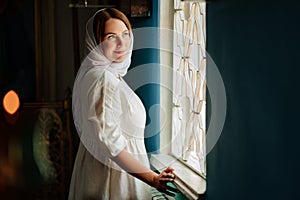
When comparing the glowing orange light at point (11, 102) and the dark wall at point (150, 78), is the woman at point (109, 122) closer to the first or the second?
the dark wall at point (150, 78)

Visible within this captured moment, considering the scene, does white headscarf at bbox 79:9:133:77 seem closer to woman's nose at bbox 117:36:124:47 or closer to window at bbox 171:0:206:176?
woman's nose at bbox 117:36:124:47

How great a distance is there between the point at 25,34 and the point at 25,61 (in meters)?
0.10

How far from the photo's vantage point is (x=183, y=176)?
1639 millimetres

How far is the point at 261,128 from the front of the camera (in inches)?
41.9

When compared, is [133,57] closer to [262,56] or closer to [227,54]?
[227,54]

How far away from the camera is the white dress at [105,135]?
5.33 ft

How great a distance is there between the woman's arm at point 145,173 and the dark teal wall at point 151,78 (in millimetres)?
95

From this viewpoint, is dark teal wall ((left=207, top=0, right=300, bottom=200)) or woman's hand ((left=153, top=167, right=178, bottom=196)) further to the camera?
woman's hand ((left=153, top=167, right=178, bottom=196))

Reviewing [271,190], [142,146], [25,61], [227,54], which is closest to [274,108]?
[271,190]

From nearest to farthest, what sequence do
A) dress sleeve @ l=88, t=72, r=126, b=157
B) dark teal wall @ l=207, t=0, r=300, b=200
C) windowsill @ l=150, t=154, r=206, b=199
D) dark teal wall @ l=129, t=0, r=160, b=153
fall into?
dark teal wall @ l=207, t=0, r=300, b=200, windowsill @ l=150, t=154, r=206, b=199, dress sleeve @ l=88, t=72, r=126, b=157, dark teal wall @ l=129, t=0, r=160, b=153

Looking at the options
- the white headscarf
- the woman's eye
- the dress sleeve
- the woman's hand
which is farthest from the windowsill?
the woman's eye

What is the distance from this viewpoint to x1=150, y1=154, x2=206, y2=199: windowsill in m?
1.52

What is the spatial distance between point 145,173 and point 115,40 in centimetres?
51

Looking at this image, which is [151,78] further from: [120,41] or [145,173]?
[145,173]
